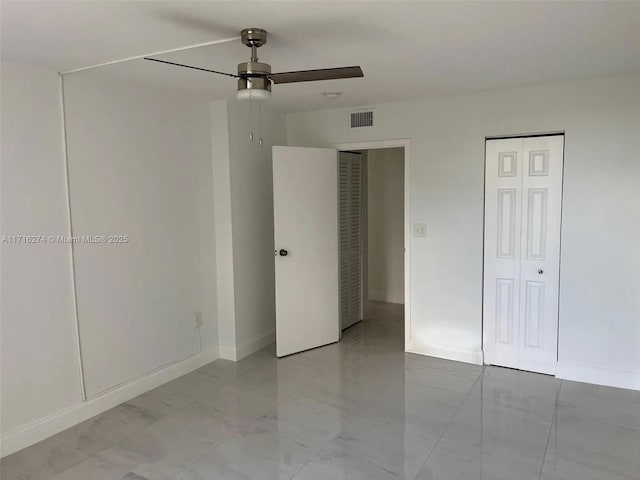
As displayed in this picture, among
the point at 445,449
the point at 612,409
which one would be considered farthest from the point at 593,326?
the point at 445,449

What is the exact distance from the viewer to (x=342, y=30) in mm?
2287

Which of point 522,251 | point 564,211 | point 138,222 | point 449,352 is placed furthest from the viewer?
point 449,352

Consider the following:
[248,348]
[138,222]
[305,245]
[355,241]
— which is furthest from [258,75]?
[355,241]

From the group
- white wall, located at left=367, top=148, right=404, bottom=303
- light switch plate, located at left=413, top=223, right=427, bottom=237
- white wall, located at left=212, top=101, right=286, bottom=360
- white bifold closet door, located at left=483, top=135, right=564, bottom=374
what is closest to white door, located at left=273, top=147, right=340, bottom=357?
white wall, located at left=212, top=101, right=286, bottom=360

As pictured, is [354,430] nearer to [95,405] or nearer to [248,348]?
[248,348]

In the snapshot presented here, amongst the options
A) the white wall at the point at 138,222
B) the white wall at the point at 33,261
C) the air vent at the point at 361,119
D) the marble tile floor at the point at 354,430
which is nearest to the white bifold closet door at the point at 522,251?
the marble tile floor at the point at 354,430

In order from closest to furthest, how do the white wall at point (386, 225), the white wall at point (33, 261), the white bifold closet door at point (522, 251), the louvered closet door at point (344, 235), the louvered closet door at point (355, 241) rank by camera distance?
the white wall at point (33, 261)
the white bifold closet door at point (522, 251)
the louvered closet door at point (344, 235)
the louvered closet door at point (355, 241)
the white wall at point (386, 225)

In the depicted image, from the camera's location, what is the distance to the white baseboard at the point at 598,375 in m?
3.47

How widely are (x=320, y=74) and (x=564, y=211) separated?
2394 mm

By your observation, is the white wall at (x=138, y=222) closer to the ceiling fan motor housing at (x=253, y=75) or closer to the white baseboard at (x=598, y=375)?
the ceiling fan motor housing at (x=253, y=75)

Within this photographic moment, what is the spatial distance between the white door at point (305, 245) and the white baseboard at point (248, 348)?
31 cm

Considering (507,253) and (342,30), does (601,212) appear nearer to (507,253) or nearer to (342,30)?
(507,253)

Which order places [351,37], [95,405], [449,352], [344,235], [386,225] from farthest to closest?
[386,225], [344,235], [449,352], [95,405], [351,37]

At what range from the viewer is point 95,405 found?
3213mm
